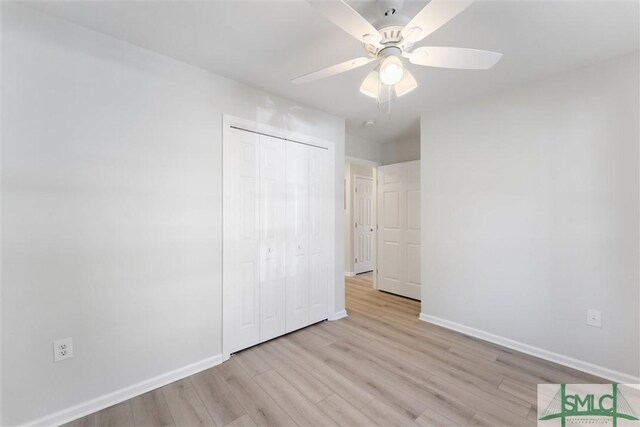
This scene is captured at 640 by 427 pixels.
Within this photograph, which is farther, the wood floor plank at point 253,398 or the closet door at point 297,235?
the closet door at point 297,235

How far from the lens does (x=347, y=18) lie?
1120mm

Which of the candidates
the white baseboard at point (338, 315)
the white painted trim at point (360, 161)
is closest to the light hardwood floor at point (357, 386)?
the white baseboard at point (338, 315)

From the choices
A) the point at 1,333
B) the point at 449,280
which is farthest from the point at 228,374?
the point at 449,280

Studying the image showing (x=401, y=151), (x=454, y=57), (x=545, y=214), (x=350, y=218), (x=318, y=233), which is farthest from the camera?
(x=350, y=218)

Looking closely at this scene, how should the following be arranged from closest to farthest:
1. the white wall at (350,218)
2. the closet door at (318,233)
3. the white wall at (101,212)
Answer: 1. the white wall at (101,212)
2. the closet door at (318,233)
3. the white wall at (350,218)

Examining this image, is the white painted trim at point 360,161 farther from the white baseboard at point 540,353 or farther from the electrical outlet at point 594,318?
the electrical outlet at point 594,318

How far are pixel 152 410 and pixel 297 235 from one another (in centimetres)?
170

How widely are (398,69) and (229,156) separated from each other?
1.49m

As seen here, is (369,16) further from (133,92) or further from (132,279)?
(132,279)

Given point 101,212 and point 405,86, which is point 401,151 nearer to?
point 405,86

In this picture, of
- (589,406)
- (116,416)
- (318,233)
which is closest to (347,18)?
(318,233)

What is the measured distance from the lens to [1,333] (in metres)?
1.39

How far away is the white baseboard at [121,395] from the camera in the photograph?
1514 mm

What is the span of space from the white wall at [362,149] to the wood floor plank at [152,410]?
10.7ft
